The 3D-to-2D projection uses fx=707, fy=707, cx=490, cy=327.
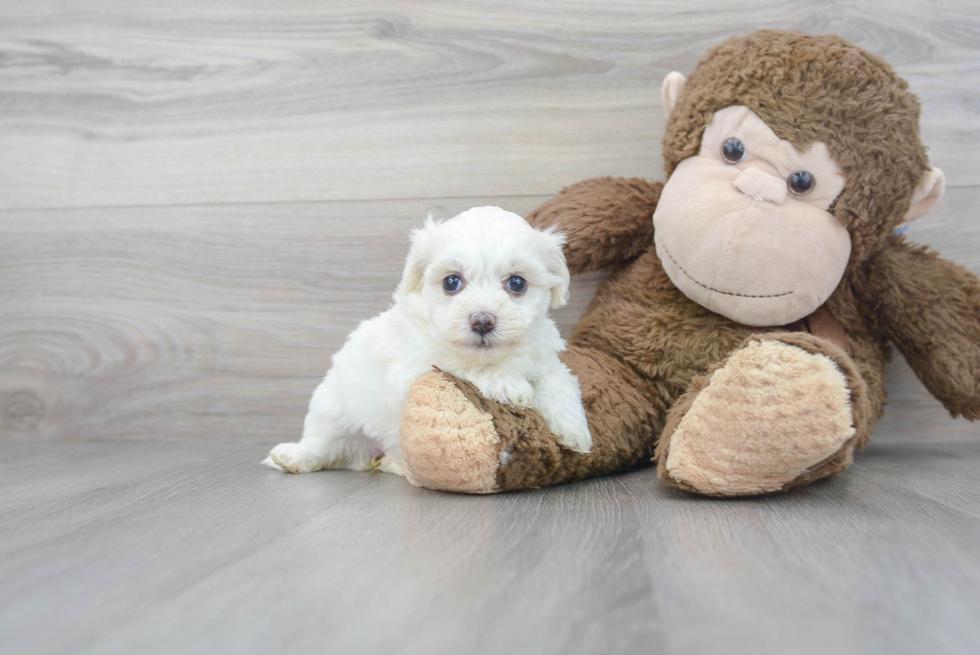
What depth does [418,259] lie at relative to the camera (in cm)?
88

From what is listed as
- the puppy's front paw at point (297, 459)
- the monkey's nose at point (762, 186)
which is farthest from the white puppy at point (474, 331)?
the monkey's nose at point (762, 186)

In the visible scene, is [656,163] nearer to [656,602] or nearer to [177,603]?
[656,602]

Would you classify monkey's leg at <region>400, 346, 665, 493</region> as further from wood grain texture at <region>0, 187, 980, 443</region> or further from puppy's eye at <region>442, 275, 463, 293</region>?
wood grain texture at <region>0, 187, 980, 443</region>

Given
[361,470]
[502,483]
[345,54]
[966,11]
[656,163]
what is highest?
[966,11]

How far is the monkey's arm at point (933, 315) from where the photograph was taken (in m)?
1.01

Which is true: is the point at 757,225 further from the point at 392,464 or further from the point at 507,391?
the point at 392,464

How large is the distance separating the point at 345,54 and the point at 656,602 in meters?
1.10

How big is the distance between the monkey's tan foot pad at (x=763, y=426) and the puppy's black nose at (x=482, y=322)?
25 cm

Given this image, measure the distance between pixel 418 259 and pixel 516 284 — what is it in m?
0.13

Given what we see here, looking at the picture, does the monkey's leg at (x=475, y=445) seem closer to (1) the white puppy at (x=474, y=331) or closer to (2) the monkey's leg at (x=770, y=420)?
(1) the white puppy at (x=474, y=331)

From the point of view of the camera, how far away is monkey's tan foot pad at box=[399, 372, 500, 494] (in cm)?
81

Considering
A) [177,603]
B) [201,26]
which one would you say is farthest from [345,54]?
[177,603]

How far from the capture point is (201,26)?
132 cm

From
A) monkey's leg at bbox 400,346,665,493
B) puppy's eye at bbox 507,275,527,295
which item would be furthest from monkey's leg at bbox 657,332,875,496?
puppy's eye at bbox 507,275,527,295
